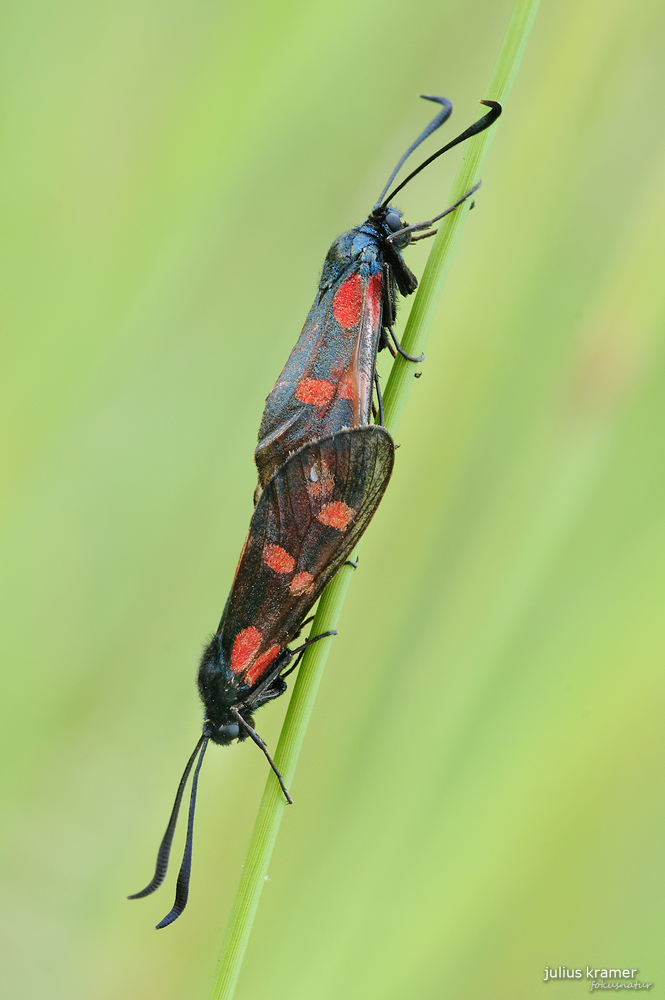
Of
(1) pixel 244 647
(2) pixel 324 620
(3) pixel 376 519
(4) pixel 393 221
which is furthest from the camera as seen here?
(3) pixel 376 519

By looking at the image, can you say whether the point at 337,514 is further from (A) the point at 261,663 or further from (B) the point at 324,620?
(A) the point at 261,663

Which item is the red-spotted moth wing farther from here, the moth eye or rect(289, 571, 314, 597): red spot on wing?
the moth eye

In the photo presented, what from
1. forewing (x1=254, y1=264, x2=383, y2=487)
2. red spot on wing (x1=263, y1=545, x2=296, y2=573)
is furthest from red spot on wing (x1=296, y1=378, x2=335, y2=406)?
red spot on wing (x1=263, y1=545, x2=296, y2=573)

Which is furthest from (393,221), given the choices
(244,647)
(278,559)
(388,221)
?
(244,647)

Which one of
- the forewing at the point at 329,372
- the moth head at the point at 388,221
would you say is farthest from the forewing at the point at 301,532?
the moth head at the point at 388,221

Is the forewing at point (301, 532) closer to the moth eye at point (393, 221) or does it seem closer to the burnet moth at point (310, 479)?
the burnet moth at point (310, 479)

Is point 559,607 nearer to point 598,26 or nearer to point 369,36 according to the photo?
point 598,26

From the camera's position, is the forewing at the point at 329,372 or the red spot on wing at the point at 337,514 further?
the forewing at the point at 329,372
